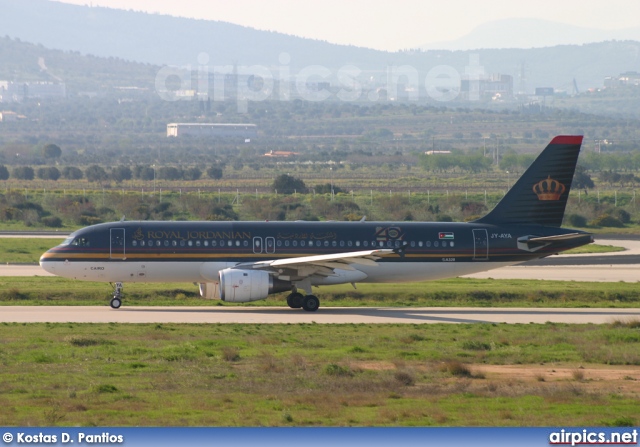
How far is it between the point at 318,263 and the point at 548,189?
38.0 ft

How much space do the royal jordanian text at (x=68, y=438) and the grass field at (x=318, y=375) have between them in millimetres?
3531

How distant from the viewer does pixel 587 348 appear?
33000 millimetres

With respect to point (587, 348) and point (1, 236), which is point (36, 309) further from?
point (1, 236)

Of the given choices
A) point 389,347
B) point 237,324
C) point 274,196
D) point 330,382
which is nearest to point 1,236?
point 274,196

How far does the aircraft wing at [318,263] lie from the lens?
141 ft

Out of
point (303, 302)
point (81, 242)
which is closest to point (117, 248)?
point (81, 242)

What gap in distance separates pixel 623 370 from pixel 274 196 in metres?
82.5

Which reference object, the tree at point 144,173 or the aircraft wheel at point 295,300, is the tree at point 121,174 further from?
the aircraft wheel at point 295,300

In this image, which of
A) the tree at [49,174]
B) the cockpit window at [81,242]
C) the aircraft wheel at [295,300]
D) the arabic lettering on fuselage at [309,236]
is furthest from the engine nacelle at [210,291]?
the tree at [49,174]

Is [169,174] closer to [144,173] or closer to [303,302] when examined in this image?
[144,173]

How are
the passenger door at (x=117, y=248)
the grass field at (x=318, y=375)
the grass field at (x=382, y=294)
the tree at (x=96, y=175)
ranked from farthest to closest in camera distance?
the tree at (x=96, y=175) → the grass field at (x=382, y=294) → the passenger door at (x=117, y=248) → the grass field at (x=318, y=375)

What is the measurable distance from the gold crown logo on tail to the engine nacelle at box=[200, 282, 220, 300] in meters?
14.9

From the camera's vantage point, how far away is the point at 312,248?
4625 cm

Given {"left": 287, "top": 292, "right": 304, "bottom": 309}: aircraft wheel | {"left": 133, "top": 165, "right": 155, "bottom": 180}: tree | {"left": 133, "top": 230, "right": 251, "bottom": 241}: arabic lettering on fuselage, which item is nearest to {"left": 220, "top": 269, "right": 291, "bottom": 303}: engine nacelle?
{"left": 287, "top": 292, "right": 304, "bottom": 309}: aircraft wheel
